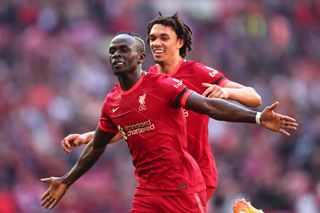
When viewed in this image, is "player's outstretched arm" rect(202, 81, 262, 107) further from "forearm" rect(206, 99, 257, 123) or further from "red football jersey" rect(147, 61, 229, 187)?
"forearm" rect(206, 99, 257, 123)

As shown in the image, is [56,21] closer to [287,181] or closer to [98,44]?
[98,44]

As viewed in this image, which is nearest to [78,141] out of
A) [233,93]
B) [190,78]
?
[190,78]

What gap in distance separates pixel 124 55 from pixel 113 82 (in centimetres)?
965

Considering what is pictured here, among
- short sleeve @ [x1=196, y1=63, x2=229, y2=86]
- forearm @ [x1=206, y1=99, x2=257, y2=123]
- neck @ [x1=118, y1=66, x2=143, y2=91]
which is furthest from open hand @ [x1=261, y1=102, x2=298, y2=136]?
short sleeve @ [x1=196, y1=63, x2=229, y2=86]

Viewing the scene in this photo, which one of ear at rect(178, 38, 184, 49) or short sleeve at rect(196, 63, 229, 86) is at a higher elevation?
ear at rect(178, 38, 184, 49)

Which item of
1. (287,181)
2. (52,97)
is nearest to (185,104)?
(287,181)

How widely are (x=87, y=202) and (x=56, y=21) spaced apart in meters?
5.26

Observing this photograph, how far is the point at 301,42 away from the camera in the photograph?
22.4 metres

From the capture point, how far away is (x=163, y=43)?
37.7ft

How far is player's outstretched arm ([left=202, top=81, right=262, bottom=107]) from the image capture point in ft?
34.3

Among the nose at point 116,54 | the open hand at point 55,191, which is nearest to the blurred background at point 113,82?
the open hand at point 55,191

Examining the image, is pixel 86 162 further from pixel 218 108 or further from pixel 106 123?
pixel 218 108

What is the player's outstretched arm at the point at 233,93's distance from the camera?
1045 centimetres

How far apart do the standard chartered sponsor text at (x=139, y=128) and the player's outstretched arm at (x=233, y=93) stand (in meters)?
0.52
